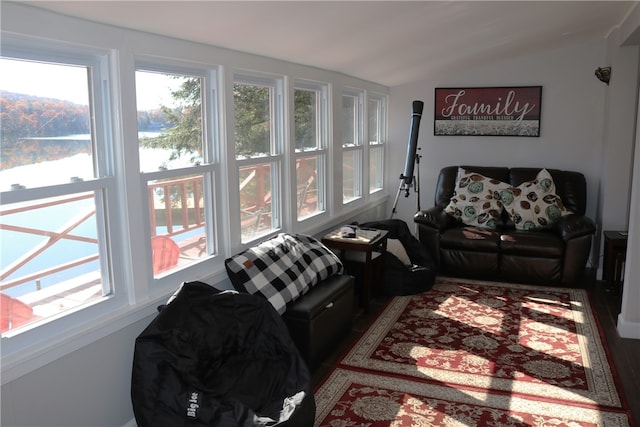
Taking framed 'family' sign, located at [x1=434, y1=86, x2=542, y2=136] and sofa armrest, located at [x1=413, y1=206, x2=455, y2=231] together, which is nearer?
sofa armrest, located at [x1=413, y1=206, x2=455, y2=231]

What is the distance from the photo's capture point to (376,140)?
21.7 ft

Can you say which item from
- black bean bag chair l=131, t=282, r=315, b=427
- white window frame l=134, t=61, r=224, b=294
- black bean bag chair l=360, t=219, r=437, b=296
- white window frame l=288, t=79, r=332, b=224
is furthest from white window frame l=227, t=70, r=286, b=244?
black bean bag chair l=360, t=219, r=437, b=296

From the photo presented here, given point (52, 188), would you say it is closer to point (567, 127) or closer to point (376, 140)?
point (376, 140)

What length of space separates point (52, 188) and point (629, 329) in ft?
12.3

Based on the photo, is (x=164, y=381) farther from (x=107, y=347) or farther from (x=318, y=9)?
(x=318, y=9)

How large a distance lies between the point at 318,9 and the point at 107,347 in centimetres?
195

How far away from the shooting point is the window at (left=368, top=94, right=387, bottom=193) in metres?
6.43

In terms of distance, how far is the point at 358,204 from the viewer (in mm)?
5883

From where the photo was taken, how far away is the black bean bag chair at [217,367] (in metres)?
2.34

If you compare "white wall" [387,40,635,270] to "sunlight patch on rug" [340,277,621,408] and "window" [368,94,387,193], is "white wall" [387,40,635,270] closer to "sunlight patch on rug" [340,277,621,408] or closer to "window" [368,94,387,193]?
"window" [368,94,387,193]

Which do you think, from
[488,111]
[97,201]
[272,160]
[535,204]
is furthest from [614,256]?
[97,201]

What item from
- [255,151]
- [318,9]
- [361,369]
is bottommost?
[361,369]

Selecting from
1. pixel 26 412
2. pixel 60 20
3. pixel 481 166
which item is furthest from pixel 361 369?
pixel 481 166

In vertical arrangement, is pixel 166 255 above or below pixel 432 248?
above
